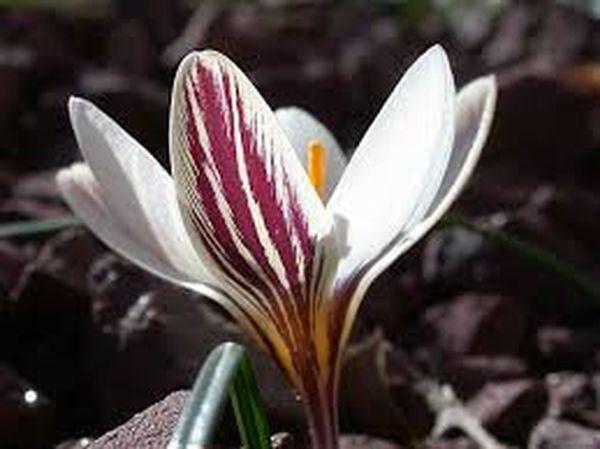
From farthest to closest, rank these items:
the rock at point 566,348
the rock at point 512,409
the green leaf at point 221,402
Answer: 1. the rock at point 566,348
2. the rock at point 512,409
3. the green leaf at point 221,402

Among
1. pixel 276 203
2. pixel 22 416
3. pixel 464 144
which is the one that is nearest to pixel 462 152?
pixel 464 144

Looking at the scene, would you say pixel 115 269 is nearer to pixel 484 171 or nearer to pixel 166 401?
pixel 166 401

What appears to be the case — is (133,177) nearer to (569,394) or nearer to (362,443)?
(362,443)

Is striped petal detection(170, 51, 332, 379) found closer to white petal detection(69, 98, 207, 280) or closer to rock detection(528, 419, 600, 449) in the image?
white petal detection(69, 98, 207, 280)

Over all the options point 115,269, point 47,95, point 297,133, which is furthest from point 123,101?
point 297,133

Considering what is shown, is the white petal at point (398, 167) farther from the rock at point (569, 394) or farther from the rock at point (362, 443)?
the rock at point (569, 394)

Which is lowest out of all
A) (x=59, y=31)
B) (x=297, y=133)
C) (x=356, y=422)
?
(x=356, y=422)

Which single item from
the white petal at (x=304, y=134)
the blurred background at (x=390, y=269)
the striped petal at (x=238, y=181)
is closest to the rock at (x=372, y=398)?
the blurred background at (x=390, y=269)

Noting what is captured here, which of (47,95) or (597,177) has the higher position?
(47,95)
